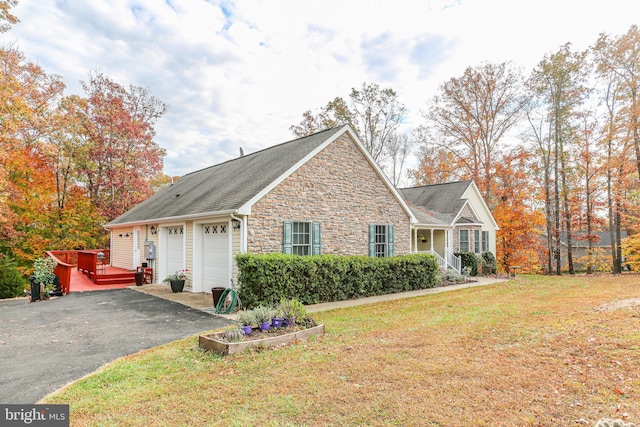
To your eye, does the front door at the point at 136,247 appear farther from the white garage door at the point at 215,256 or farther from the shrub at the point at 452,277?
the shrub at the point at 452,277

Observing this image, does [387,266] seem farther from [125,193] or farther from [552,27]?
[125,193]

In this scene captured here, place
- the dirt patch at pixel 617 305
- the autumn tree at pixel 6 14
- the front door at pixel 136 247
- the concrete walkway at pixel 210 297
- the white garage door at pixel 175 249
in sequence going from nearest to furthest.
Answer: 1. the dirt patch at pixel 617 305
2. the concrete walkway at pixel 210 297
3. the autumn tree at pixel 6 14
4. the white garage door at pixel 175 249
5. the front door at pixel 136 247

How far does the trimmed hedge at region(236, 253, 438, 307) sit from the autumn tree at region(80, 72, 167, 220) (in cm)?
1877

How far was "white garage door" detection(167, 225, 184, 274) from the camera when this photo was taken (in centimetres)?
1298

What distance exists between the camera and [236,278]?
9.89 m

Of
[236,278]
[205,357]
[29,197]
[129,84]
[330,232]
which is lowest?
[205,357]

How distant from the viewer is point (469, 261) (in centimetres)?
1891

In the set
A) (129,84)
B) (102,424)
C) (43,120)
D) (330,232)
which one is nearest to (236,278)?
(330,232)

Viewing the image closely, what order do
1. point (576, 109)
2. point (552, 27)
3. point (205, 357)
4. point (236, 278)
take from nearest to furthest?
point (205, 357), point (236, 278), point (552, 27), point (576, 109)

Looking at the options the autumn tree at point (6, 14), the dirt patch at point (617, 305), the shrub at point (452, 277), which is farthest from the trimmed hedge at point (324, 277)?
the autumn tree at point (6, 14)

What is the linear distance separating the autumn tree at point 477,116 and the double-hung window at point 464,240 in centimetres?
547

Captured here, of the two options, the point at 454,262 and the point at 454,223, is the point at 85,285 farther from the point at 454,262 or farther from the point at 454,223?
the point at 454,223

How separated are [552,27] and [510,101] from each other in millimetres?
11940

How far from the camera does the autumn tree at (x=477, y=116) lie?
2411 centimetres
